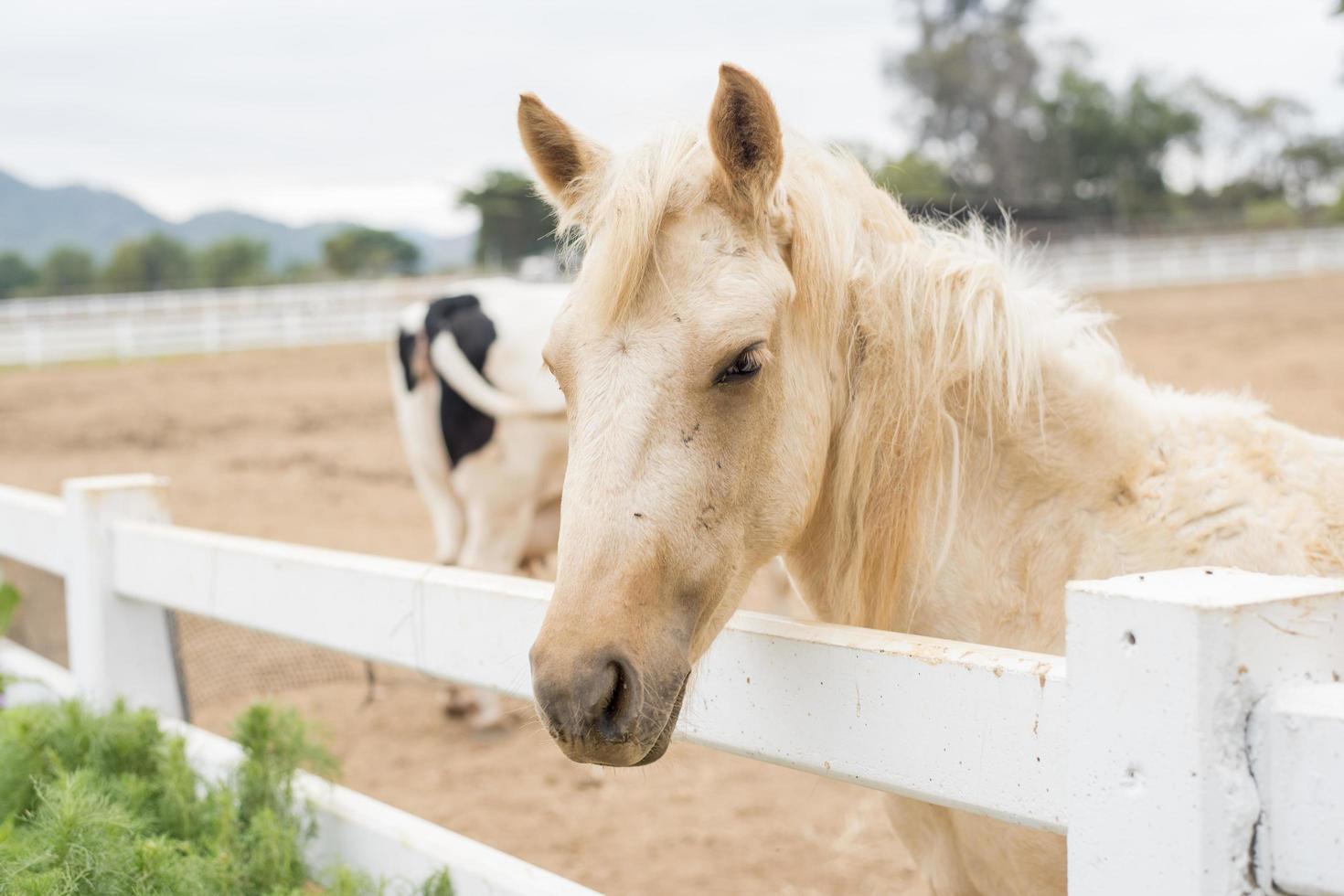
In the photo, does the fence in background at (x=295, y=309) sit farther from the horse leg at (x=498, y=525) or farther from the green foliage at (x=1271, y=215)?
the horse leg at (x=498, y=525)

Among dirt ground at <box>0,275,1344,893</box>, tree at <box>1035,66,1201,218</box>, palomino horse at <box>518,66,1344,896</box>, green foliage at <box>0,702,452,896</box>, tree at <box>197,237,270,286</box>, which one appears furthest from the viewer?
tree at <box>1035,66,1201,218</box>

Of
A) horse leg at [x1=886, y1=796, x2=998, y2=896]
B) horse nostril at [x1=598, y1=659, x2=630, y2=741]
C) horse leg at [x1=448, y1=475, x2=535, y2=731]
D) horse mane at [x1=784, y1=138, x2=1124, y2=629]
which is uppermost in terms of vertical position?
horse mane at [x1=784, y1=138, x2=1124, y2=629]

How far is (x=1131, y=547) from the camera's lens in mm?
1922

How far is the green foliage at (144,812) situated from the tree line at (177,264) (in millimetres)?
47548

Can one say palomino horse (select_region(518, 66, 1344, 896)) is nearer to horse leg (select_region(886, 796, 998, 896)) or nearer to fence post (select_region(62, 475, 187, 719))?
horse leg (select_region(886, 796, 998, 896))

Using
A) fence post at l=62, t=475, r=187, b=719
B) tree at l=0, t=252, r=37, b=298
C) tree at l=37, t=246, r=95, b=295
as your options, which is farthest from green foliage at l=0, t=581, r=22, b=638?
tree at l=0, t=252, r=37, b=298

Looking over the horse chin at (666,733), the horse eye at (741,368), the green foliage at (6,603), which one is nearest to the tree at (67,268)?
the green foliage at (6,603)

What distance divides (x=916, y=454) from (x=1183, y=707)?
2.95 ft

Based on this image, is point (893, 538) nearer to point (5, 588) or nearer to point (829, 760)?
point (829, 760)

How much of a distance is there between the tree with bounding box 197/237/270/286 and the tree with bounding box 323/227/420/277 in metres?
3.15

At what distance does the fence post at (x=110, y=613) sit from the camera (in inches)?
115

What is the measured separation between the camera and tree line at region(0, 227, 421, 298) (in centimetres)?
5138

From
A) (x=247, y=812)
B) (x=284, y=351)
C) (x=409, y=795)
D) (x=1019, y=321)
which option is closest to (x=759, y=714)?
(x=1019, y=321)

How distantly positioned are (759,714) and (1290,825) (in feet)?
2.54
